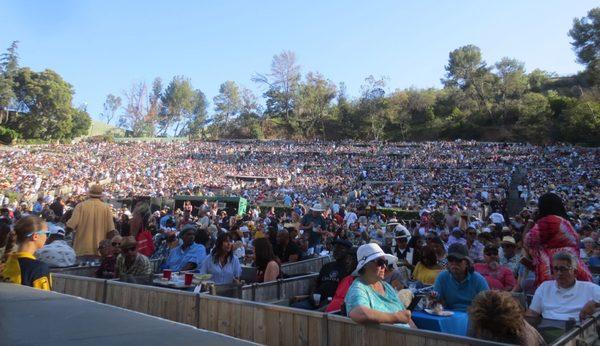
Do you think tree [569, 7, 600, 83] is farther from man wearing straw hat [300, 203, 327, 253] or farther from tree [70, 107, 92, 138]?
tree [70, 107, 92, 138]

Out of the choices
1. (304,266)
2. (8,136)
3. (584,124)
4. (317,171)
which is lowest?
(304,266)

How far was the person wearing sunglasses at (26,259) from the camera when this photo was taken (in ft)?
10.4

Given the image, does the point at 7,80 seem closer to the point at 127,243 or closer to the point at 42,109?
the point at 42,109

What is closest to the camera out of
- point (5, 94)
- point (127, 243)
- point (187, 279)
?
point (187, 279)

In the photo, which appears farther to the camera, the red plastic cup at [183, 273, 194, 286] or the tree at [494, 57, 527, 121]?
the tree at [494, 57, 527, 121]

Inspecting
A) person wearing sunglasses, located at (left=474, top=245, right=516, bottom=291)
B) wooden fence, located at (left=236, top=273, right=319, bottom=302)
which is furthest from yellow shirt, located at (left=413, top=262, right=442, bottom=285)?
wooden fence, located at (left=236, top=273, right=319, bottom=302)

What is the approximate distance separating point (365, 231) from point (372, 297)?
850 centimetres

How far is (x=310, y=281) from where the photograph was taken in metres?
5.84

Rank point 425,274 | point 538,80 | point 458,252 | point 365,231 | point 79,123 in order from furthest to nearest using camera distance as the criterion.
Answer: point 538,80, point 79,123, point 365,231, point 425,274, point 458,252

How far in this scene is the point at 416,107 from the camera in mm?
57625

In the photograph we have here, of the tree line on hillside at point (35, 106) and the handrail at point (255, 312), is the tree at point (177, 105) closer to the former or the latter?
the tree line on hillside at point (35, 106)

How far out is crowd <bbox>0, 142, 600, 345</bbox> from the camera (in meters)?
3.39

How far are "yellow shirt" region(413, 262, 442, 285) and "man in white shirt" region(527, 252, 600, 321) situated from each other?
152 centimetres

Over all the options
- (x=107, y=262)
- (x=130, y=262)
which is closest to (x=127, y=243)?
(x=130, y=262)
